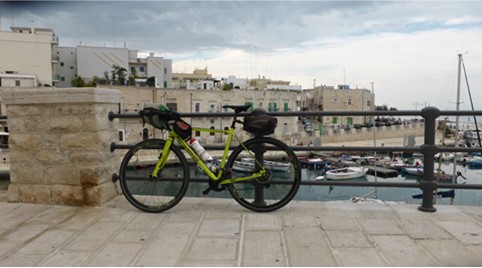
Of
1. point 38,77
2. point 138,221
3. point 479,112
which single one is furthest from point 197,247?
point 38,77

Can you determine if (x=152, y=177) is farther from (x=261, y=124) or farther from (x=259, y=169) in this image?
(x=261, y=124)

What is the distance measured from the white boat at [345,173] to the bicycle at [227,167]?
1848 cm

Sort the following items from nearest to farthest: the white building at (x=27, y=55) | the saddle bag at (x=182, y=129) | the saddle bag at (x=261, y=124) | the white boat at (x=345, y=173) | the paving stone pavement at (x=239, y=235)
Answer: the paving stone pavement at (x=239, y=235) < the saddle bag at (x=261, y=124) < the saddle bag at (x=182, y=129) < the white boat at (x=345, y=173) < the white building at (x=27, y=55)

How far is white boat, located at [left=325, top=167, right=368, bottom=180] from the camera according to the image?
22.2m

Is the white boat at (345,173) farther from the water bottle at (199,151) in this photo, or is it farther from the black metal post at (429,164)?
the water bottle at (199,151)

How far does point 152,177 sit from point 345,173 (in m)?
20.4

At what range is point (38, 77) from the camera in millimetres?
42875

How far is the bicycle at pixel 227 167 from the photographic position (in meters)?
3.58

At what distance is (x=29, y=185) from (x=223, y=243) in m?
2.55

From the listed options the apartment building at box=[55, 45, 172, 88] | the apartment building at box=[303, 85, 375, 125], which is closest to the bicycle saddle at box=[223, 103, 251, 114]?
the apartment building at box=[55, 45, 172, 88]

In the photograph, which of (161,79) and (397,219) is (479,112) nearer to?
(397,219)

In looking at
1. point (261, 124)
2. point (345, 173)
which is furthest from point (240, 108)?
point (345, 173)

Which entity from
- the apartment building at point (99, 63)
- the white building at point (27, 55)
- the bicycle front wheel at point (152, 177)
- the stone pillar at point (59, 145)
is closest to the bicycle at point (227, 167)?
the bicycle front wheel at point (152, 177)

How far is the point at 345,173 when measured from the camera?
2256cm
